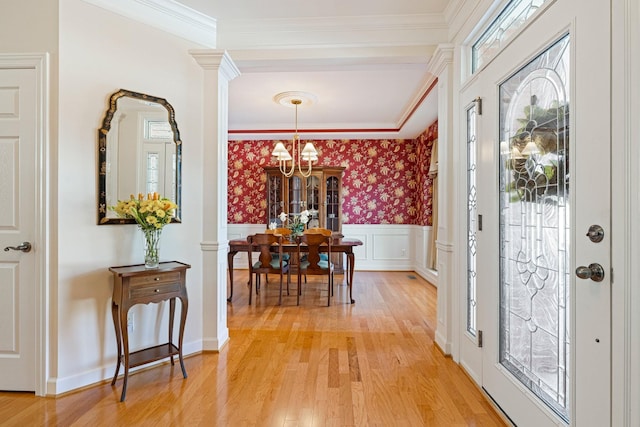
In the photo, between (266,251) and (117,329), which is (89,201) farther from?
(266,251)

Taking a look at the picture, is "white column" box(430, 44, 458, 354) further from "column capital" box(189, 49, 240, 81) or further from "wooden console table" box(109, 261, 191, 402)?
"wooden console table" box(109, 261, 191, 402)

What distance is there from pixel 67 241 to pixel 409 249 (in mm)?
5277

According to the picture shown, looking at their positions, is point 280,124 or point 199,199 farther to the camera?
point 280,124

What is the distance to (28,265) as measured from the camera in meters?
2.05

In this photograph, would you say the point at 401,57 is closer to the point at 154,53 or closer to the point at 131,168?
the point at 154,53

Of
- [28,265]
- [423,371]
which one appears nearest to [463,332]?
[423,371]

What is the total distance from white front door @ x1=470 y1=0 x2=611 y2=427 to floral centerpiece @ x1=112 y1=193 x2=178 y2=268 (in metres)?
2.06

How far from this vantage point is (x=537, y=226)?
155 cm

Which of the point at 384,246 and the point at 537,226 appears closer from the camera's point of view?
the point at 537,226

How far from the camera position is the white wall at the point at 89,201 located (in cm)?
205

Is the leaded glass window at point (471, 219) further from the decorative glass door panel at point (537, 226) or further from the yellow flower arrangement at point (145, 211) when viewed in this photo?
the yellow flower arrangement at point (145, 211)

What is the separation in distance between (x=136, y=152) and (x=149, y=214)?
53 centimetres

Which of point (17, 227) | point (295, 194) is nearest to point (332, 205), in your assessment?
point (295, 194)

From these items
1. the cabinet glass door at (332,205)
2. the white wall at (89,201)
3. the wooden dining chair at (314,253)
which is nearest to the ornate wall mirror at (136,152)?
the white wall at (89,201)
